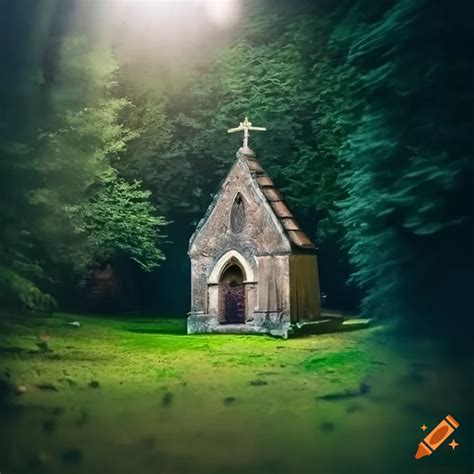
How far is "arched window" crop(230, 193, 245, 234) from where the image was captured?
3.81m

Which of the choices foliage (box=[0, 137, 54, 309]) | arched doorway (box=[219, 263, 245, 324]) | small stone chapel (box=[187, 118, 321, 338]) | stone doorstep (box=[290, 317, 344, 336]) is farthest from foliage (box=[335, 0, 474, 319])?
foliage (box=[0, 137, 54, 309])

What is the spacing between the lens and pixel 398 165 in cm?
364

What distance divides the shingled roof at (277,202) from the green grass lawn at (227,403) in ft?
1.67

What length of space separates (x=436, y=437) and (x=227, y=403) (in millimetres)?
967

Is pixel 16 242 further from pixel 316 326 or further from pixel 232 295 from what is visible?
pixel 316 326

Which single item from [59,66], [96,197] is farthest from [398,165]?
[59,66]

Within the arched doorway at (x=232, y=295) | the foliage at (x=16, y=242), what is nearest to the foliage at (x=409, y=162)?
the arched doorway at (x=232, y=295)

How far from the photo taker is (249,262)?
3777 mm

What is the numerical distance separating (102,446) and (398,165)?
6.54 ft

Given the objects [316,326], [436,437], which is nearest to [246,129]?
[316,326]

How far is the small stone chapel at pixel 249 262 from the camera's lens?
3.68 meters

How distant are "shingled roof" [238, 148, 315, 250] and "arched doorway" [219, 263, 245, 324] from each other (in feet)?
1.15

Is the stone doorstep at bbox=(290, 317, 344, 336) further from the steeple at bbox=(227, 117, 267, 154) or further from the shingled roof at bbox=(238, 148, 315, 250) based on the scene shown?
the steeple at bbox=(227, 117, 267, 154)

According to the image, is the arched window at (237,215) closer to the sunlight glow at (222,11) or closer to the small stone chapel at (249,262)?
the small stone chapel at (249,262)
